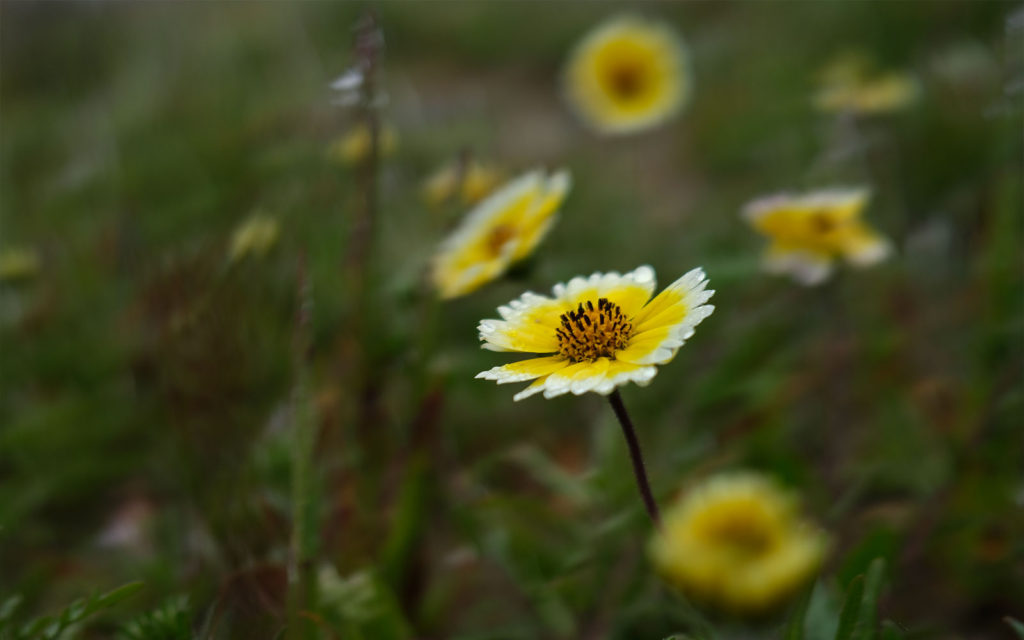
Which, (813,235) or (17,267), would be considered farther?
(17,267)

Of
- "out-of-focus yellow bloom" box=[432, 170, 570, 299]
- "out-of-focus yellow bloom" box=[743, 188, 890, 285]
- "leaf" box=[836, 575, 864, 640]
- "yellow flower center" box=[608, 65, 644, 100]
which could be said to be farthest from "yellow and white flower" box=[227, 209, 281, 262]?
"yellow flower center" box=[608, 65, 644, 100]

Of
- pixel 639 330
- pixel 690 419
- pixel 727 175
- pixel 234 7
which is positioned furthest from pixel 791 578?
pixel 234 7

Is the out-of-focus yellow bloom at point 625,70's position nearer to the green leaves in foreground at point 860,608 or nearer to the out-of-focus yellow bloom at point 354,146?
the out-of-focus yellow bloom at point 354,146

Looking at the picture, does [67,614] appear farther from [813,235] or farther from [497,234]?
[813,235]

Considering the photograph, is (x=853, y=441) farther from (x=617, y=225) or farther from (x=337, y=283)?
(x=337, y=283)

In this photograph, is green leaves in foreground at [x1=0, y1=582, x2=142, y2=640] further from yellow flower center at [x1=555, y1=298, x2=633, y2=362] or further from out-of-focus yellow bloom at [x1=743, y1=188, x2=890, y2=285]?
out-of-focus yellow bloom at [x1=743, y1=188, x2=890, y2=285]

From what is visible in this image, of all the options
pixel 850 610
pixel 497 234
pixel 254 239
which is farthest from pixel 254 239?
pixel 850 610
